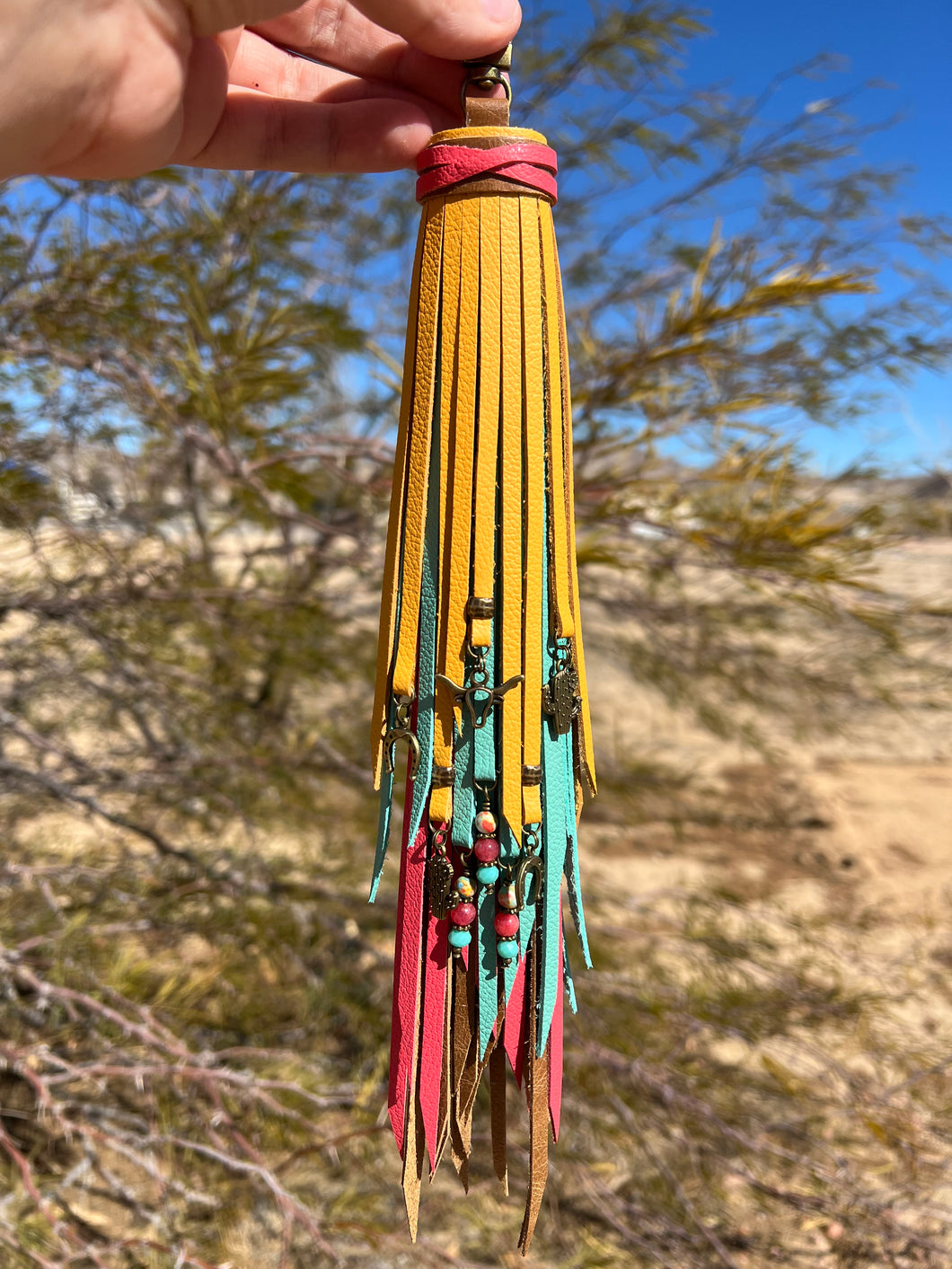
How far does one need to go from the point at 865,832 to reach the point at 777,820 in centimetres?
32

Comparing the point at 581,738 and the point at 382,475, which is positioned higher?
the point at 382,475

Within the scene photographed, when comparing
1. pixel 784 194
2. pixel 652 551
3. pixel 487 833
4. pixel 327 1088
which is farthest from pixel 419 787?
pixel 784 194

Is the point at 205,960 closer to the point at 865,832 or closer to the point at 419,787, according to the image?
the point at 419,787

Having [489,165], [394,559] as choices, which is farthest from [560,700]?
[489,165]

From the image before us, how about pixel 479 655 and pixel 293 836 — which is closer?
pixel 479 655

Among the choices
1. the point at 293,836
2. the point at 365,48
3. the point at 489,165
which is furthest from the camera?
the point at 293,836

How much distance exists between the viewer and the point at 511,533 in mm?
611

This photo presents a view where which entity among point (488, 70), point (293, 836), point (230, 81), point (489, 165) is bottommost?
point (293, 836)

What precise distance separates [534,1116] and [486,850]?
206 mm

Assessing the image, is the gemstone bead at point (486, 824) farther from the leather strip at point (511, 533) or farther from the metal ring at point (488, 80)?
the metal ring at point (488, 80)

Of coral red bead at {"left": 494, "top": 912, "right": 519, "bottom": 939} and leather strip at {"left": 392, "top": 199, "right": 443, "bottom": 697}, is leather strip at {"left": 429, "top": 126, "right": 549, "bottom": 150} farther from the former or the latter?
coral red bead at {"left": 494, "top": 912, "right": 519, "bottom": 939}

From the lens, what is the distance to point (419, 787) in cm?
61

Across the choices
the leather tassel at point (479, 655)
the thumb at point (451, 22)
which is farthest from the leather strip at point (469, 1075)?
the thumb at point (451, 22)

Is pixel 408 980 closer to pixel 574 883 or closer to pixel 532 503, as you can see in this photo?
pixel 574 883
